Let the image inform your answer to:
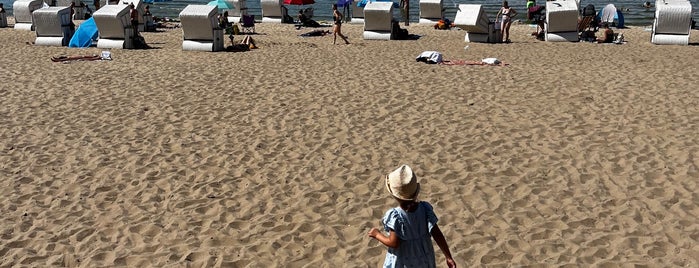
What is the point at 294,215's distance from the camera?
607 cm

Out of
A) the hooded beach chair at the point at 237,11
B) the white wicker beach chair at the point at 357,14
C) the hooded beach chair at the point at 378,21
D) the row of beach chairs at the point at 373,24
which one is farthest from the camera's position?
the white wicker beach chair at the point at 357,14

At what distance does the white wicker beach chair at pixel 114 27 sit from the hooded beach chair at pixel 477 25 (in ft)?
28.4

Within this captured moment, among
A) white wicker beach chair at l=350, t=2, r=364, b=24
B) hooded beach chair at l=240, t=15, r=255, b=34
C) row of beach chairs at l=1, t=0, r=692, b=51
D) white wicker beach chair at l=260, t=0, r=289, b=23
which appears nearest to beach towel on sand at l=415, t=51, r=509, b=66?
row of beach chairs at l=1, t=0, r=692, b=51

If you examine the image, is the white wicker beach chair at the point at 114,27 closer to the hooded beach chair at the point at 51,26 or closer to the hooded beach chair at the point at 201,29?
the hooded beach chair at the point at 51,26

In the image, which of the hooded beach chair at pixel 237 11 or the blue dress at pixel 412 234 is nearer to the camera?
the blue dress at pixel 412 234

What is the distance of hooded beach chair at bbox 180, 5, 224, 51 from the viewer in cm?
1636

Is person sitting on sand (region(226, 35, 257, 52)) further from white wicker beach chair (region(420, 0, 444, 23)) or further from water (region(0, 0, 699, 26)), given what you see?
water (region(0, 0, 699, 26))

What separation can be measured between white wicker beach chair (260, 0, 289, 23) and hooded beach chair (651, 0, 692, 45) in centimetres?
1326

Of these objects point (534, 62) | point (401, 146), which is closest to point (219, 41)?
point (534, 62)

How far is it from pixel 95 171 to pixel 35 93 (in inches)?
195

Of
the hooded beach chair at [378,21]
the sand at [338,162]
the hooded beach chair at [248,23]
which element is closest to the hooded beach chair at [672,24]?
the sand at [338,162]

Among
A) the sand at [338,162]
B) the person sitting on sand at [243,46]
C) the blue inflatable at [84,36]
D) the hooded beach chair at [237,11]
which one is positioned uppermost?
the hooded beach chair at [237,11]

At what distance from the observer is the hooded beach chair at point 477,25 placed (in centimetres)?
1758

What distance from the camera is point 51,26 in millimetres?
17953
